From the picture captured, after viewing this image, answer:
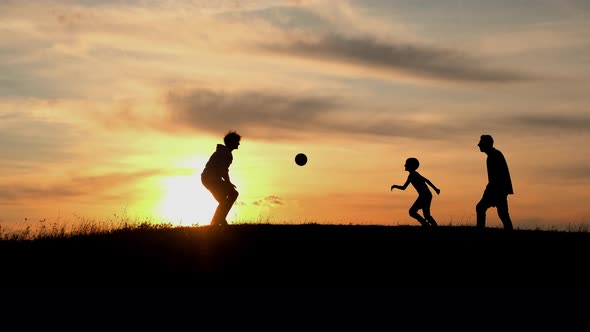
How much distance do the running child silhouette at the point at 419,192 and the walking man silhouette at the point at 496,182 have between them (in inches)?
90.0

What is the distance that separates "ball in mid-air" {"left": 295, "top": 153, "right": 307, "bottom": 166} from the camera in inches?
1025

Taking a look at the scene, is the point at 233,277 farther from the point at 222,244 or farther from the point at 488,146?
the point at 488,146

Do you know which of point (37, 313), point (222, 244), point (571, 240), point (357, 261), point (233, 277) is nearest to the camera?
point (37, 313)

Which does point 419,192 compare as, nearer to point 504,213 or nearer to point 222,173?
point 504,213

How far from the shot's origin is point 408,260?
18.5m

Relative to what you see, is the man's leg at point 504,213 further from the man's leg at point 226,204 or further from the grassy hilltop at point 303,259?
the man's leg at point 226,204

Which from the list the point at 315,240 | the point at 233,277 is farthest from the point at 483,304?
the point at 315,240

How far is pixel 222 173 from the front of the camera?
2227cm

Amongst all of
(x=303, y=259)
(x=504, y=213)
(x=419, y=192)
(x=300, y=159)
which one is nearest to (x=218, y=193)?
(x=300, y=159)

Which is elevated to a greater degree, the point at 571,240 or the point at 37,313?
the point at 571,240

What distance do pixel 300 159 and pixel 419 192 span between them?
411 cm

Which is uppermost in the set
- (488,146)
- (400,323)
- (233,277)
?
(488,146)

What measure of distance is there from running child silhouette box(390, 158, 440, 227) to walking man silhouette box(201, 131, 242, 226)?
210 inches

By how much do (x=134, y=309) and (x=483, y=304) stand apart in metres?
6.29
